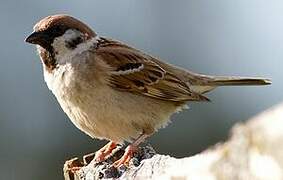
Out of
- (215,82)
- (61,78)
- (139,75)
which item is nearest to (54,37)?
(61,78)

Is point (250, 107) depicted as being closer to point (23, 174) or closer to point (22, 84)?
point (23, 174)

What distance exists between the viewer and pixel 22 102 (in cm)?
1355

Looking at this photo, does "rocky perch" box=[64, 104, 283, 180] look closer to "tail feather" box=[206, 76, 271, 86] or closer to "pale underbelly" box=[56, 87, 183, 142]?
"pale underbelly" box=[56, 87, 183, 142]

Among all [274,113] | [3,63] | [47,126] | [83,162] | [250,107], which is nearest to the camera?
[274,113]

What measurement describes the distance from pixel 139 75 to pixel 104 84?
527 millimetres

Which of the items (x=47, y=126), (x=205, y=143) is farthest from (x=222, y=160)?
(x=47, y=126)

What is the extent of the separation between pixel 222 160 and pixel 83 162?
2213 mm

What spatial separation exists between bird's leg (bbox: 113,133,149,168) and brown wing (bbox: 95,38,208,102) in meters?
0.32

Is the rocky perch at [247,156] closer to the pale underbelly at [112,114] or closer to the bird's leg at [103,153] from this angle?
the bird's leg at [103,153]

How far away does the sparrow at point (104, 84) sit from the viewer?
435 centimetres

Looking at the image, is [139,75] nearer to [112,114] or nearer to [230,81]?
[112,114]

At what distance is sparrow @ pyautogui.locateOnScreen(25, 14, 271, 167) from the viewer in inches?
171

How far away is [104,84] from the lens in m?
4.48

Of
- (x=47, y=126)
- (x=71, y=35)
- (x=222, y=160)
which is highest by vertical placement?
(x=222, y=160)
